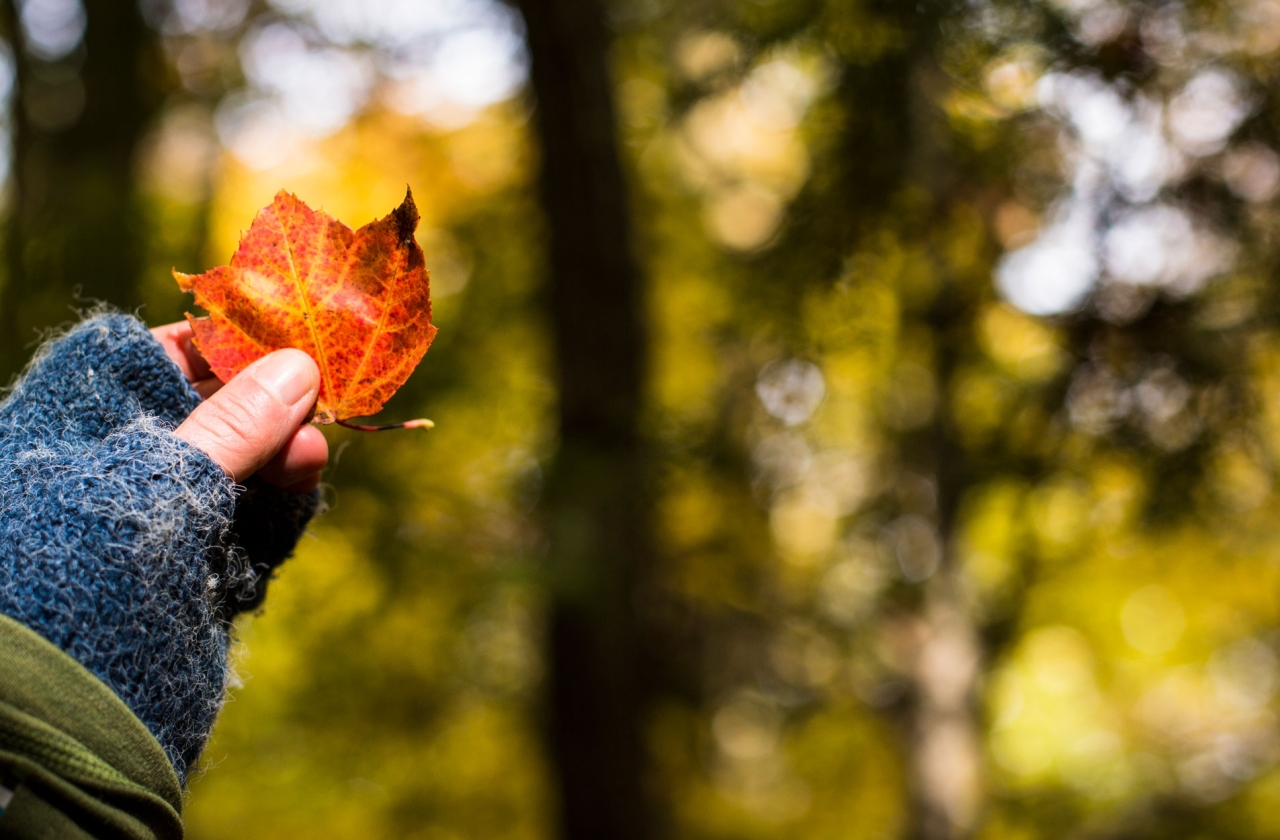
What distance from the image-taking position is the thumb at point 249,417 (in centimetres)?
84

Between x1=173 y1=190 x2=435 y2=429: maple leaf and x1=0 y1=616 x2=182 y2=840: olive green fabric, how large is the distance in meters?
0.32

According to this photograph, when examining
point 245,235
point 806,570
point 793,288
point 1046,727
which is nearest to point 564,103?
point 793,288

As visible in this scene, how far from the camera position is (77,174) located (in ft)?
9.80

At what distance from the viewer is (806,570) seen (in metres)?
6.62

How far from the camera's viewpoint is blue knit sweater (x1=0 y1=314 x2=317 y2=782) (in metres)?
0.73

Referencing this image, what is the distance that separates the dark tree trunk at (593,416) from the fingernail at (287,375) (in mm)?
2014

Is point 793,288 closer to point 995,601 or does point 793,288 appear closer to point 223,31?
point 995,601

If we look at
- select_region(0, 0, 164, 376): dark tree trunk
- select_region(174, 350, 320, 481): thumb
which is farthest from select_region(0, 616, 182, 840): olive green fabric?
select_region(0, 0, 164, 376): dark tree trunk

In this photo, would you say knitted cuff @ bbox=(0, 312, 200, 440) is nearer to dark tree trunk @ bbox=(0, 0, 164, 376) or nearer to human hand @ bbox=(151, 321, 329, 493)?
human hand @ bbox=(151, 321, 329, 493)

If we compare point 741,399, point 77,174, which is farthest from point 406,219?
point 741,399

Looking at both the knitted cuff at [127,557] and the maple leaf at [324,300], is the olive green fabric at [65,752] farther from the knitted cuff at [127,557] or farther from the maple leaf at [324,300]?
the maple leaf at [324,300]

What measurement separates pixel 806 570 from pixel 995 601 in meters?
1.84

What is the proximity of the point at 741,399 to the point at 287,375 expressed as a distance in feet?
12.5

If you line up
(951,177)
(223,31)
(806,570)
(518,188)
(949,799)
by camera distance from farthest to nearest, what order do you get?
(806,570) < (223,31) < (518,188) < (949,799) < (951,177)
